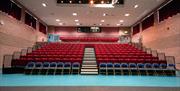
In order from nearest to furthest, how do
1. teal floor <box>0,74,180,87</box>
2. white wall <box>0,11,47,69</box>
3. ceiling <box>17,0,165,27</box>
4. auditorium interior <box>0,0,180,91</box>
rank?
teal floor <box>0,74,180,87</box> → auditorium interior <box>0,0,180,91</box> → white wall <box>0,11,47,69</box> → ceiling <box>17,0,165,27</box>

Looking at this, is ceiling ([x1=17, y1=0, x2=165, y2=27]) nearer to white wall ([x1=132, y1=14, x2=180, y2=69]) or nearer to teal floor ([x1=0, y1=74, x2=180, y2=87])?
white wall ([x1=132, y1=14, x2=180, y2=69])

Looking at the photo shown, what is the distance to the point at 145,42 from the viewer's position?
19.0 metres

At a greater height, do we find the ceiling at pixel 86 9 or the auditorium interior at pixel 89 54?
the ceiling at pixel 86 9

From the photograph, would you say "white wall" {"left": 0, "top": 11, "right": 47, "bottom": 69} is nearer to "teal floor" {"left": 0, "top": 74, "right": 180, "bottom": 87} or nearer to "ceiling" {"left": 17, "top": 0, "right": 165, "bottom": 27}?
"ceiling" {"left": 17, "top": 0, "right": 165, "bottom": 27}

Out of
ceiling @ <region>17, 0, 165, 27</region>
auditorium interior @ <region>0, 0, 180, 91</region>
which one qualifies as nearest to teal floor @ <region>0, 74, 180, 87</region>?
auditorium interior @ <region>0, 0, 180, 91</region>

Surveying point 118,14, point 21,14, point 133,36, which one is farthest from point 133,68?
point 133,36

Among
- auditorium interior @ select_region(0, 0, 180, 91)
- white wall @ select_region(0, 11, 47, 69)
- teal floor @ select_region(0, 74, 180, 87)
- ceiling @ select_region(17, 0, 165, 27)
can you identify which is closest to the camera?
teal floor @ select_region(0, 74, 180, 87)

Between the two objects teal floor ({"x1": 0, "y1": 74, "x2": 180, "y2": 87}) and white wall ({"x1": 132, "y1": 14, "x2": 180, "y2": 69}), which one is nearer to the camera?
teal floor ({"x1": 0, "y1": 74, "x2": 180, "y2": 87})

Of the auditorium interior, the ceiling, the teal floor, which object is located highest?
the ceiling

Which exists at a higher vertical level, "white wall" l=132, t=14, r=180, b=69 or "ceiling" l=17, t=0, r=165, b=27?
"ceiling" l=17, t=0, r=165, b=27

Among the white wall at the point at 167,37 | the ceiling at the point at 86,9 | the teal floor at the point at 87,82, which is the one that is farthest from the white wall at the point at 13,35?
the white wall at the point at 167,37

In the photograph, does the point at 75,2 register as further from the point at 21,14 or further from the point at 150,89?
the point at 150,89

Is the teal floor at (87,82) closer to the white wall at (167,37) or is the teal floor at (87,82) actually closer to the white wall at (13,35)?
the white wall at (13,35)

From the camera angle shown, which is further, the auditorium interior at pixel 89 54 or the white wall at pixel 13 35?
the white wall at pixel 13 35
